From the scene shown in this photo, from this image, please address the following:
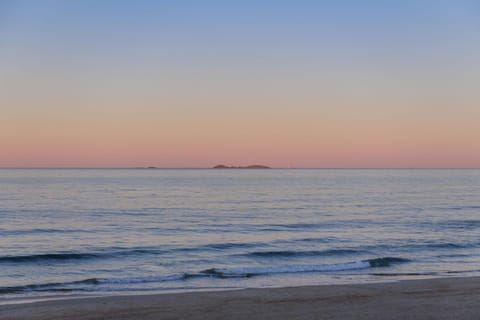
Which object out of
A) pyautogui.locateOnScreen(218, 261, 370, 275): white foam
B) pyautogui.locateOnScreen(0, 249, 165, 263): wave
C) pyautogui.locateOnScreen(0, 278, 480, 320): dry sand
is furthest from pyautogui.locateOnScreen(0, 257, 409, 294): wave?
pyautogui.locateOnScreen(0, 249, 165, 263): wave

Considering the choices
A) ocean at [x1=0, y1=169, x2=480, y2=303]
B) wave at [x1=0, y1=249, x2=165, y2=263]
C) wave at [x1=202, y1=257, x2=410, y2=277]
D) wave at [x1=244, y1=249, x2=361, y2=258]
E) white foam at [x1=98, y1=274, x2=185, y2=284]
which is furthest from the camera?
wave at [x1=244, y1=249, x2=361, y2=258]

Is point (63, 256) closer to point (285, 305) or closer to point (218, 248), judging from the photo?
point (218, 248)

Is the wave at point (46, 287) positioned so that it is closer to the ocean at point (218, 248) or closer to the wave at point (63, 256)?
the ocean at point (218, 248)

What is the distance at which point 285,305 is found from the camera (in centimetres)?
1453

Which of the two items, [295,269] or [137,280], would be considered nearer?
[137,280]

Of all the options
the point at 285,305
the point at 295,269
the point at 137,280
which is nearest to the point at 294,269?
the point at 295,269

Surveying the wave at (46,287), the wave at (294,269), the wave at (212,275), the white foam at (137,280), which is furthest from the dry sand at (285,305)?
the wave at (294,269)

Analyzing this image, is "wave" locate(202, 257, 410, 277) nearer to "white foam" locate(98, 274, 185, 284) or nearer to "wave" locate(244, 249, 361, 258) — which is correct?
"white foam" locate(98, 274, 185, 284)

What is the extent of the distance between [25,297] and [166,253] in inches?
395

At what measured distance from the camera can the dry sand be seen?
13.3m

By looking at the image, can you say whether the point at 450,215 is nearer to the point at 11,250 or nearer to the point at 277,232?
the point at 277,232

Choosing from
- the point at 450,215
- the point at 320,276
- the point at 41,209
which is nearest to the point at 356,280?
the point at 320,276

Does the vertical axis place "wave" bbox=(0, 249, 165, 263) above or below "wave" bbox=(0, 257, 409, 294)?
above

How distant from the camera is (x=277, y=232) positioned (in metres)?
36.4
